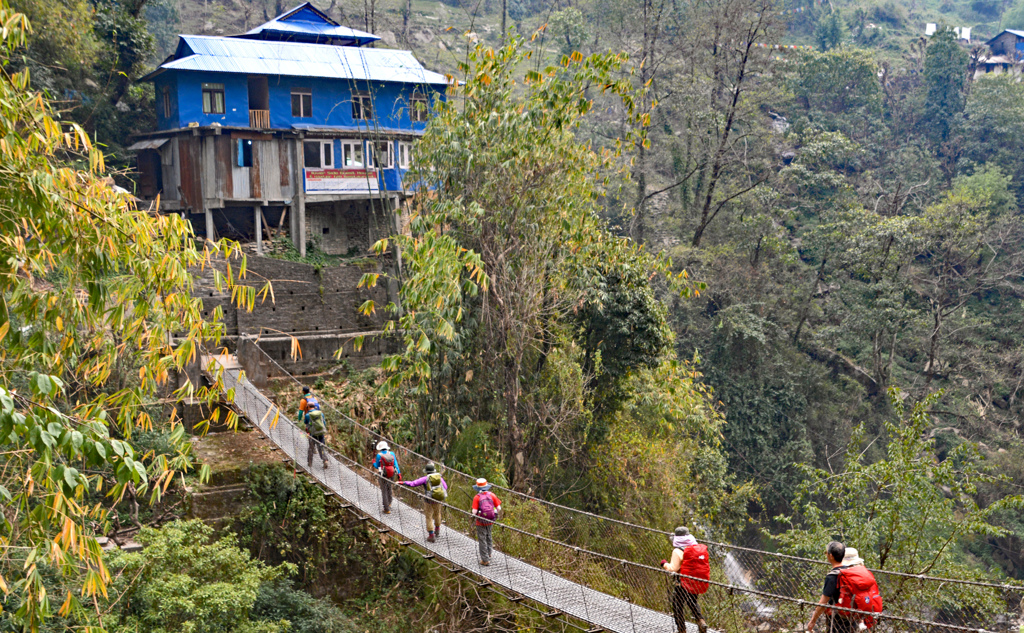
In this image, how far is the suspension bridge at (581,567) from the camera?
565 centimetres

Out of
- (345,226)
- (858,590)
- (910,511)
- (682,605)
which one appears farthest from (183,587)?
(345,226)

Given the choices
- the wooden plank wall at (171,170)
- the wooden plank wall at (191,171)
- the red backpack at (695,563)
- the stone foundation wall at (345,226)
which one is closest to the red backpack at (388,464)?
the red backpack at (695,563)

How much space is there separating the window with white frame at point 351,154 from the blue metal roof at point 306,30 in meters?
2.61

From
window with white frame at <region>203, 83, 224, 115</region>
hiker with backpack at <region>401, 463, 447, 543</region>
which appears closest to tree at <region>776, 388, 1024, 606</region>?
hiker with backpack at <region>401, 463, 447, 543</region>

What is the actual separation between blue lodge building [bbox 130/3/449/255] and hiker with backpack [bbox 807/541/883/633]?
11.2 m

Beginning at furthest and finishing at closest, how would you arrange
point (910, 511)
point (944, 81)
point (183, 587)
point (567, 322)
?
1. point (944, 81)
2. point (567, 322)
3. point (910, 511)
4. point (183, 587)

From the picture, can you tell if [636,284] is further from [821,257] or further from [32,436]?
[821,257]

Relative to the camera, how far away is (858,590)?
3.97 metres

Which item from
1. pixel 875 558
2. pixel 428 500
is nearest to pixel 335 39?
pixel 428 500

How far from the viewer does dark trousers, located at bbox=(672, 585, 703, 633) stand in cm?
487

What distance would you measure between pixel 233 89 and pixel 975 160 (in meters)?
21.5

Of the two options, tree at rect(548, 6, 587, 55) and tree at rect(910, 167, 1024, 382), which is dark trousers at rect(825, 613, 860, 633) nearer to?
tree at rect(910, 167, 1024, 382)

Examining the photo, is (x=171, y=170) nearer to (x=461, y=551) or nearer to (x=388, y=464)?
(x=388, y=464)

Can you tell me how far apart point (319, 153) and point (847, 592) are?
45.5 feet
